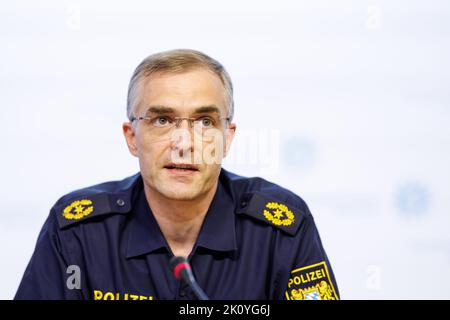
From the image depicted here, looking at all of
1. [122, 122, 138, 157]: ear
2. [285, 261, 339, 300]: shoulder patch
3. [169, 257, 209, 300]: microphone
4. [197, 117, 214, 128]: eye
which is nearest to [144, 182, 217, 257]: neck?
[122, 122, 138, 157]: ear

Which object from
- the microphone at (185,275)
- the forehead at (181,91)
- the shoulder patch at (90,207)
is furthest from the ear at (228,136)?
the microphone at (185,275)

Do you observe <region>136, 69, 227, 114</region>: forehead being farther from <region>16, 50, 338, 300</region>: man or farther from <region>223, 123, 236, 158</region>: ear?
<region>223, 123, 236, 158</region>: ear

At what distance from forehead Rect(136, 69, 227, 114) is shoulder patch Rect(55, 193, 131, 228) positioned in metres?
0.31

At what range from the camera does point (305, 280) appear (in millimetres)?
1974

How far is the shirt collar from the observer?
78.6 inches

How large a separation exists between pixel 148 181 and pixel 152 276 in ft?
0.91

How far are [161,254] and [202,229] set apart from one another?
5.8 inches

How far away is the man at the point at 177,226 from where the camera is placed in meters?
1.92

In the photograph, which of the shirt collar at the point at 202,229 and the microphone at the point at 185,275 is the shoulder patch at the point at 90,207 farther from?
the microphone at the point at 185,275

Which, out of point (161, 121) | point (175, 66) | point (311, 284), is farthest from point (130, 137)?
point (311, 284)

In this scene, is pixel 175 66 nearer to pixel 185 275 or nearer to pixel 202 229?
pixel 202 229
